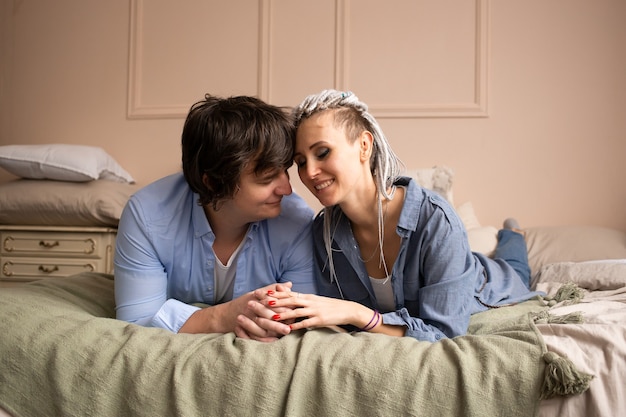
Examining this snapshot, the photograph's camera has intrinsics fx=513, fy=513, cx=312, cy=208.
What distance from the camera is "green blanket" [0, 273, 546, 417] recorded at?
910 mm

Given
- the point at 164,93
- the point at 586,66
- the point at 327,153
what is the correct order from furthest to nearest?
the point at 164,93
the point at 586,66
the point at 327,153

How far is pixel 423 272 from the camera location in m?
1.40

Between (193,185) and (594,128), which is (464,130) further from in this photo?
(193,185)

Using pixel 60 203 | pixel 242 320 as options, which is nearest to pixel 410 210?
pixel 242 320

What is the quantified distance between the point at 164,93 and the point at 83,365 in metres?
2.92

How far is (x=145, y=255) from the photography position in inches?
54.9

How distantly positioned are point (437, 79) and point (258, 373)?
9.32 ft

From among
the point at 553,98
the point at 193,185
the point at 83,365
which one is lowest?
the point at 83,365

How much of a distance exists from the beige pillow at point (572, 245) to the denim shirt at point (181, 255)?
4.79 feet

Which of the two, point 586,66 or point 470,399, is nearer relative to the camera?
point 470,399

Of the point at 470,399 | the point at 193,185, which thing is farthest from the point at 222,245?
the point at 470,399

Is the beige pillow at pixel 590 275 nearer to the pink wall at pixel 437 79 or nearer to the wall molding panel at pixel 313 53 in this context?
the pink wall at pixel 437 79

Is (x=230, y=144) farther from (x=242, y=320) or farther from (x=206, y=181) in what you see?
(x=242, y=320)

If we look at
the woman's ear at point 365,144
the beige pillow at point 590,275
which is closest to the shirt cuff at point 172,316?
the woman's ear at point 365,144
